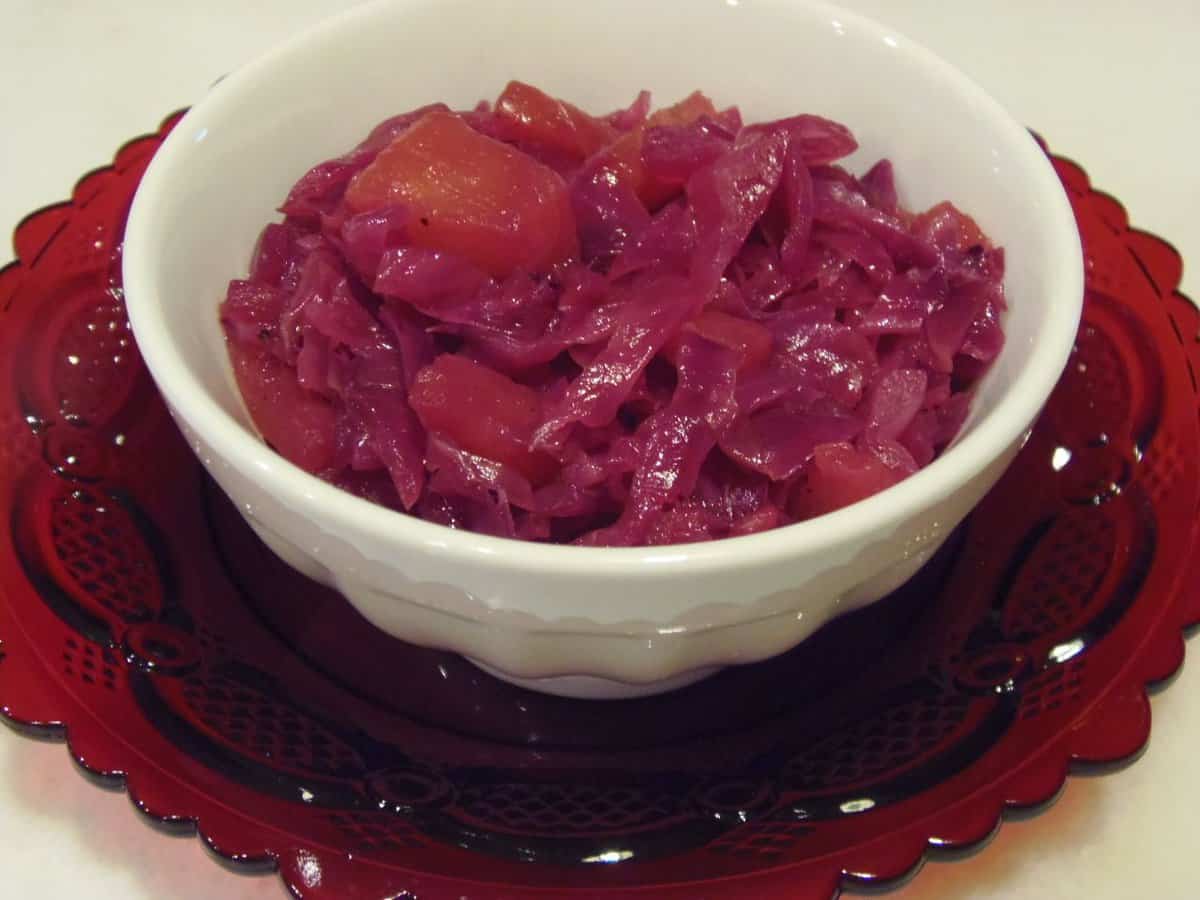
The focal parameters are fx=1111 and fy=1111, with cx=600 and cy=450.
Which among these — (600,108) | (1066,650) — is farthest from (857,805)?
(600,108)

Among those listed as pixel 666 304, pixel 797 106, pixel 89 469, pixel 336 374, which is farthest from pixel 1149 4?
pixel 89 469

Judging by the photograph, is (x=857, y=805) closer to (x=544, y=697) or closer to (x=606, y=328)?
(x=544, y=697)

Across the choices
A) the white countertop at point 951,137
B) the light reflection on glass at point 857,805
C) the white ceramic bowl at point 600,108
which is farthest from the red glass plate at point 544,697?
the white countertop at point 951,137

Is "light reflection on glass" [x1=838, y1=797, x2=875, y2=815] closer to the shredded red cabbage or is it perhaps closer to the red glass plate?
the red glass plate

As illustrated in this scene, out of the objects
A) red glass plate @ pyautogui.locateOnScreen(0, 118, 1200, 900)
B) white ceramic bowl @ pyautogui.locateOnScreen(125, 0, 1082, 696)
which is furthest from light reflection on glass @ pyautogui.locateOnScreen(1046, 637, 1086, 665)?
white ceramic bowl @ pyautogui.locateOnScreen(125, 0, 1082, 696)

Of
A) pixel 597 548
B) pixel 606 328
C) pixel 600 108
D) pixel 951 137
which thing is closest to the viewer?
pixel 597 548

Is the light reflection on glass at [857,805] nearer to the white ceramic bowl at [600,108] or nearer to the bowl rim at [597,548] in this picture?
the white ceramic bowl at [600,108]
